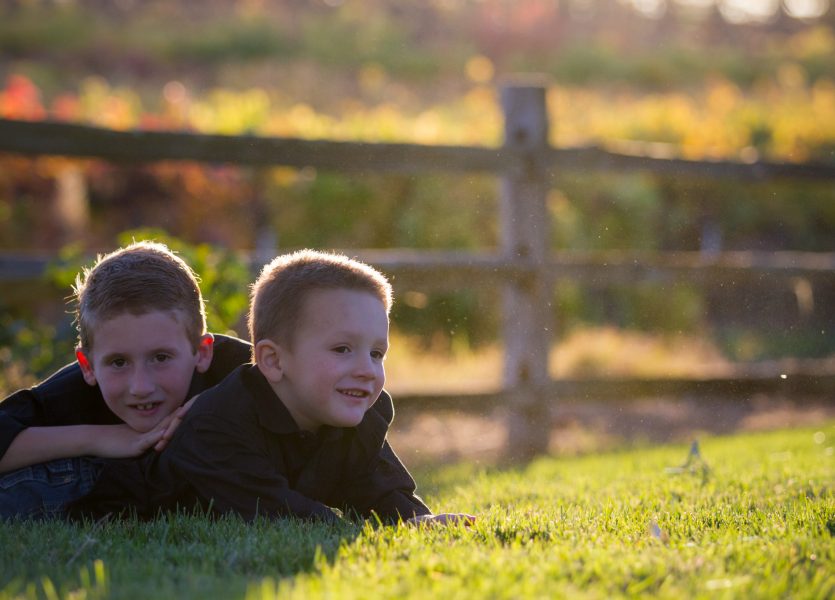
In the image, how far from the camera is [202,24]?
29.1 metres

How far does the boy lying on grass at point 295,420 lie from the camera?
9.48ft

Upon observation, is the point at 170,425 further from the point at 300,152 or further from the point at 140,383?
the point at 300,152

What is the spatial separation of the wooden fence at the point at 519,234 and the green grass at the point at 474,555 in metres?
2.80

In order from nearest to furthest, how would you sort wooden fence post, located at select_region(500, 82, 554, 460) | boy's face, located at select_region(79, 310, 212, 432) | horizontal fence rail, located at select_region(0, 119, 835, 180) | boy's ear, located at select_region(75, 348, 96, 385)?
boy's face, located at select_region(79, 310, 212, 432)
boy's ear, located at select_region(75, 348, 96, 385)
horizontal fence rail, located at select_region(0, 119, 835, 180)
wooden fence post, located at select_region(500, 82, 554, 460)

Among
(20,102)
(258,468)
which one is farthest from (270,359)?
(20,102)

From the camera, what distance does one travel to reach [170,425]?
3020mm

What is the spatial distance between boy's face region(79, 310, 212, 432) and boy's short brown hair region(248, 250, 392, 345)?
0.27 metres

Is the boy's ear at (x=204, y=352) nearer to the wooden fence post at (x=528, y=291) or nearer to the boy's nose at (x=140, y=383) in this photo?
the boy's nose at (x=140, y=383)

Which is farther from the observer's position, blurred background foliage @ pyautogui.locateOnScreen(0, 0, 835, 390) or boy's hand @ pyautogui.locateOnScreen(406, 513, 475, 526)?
blurred background foliage @ pyautogui.locateOnScreen(0, 0, 835, 390)

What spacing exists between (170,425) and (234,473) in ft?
0.91

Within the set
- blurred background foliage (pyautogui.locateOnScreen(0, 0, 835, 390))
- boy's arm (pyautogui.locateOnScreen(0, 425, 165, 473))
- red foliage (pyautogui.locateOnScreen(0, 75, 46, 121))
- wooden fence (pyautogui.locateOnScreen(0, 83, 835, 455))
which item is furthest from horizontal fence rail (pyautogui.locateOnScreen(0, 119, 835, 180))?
red foliage (pyautogui.locateOnScreen(0, 75, 46, 121))

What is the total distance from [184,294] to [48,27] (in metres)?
24.8

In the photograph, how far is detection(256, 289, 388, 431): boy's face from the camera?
9.55ft

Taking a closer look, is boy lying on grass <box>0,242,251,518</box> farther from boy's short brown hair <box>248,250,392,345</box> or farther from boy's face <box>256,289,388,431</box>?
boy's face <box>256,289,388,431</box>
